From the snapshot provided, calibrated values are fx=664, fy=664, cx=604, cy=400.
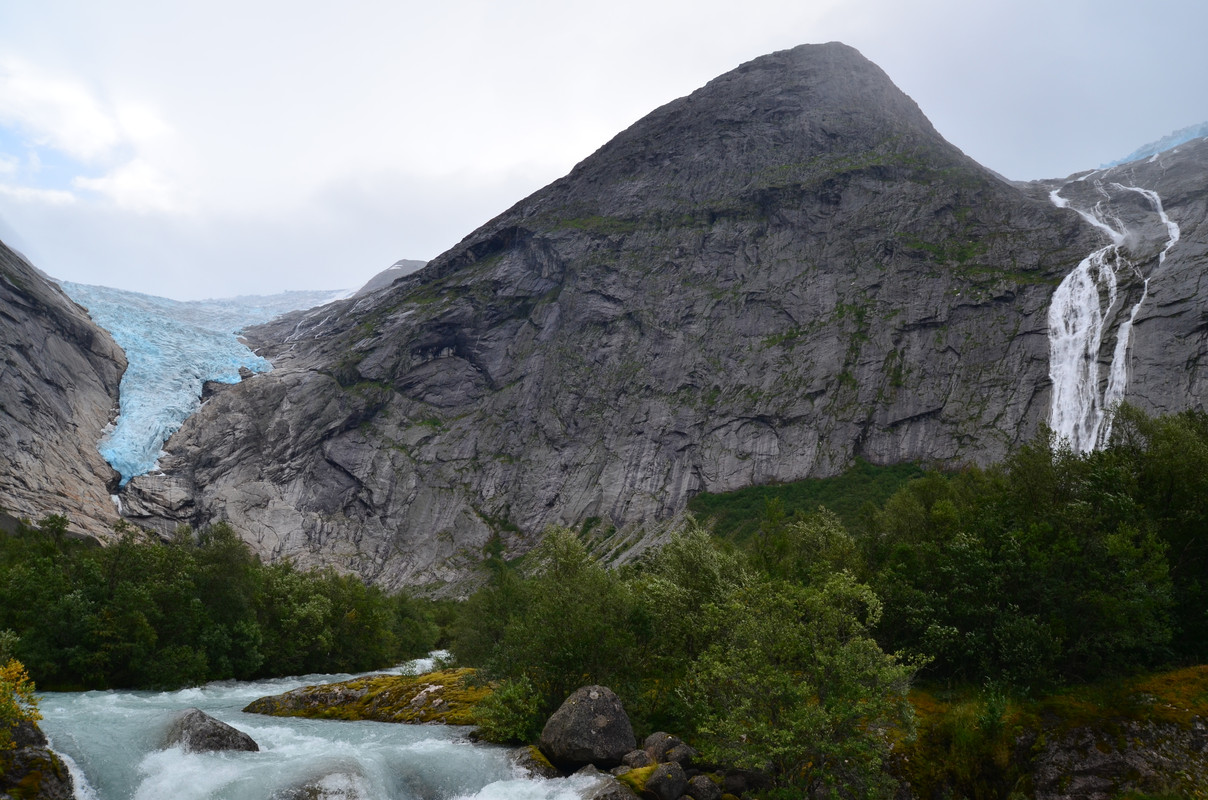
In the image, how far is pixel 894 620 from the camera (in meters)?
29.7

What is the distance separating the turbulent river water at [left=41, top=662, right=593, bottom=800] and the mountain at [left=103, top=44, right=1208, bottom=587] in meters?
92.9

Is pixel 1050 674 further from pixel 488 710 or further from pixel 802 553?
pixel 488 710

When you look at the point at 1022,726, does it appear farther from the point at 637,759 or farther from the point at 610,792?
the point at 610,792

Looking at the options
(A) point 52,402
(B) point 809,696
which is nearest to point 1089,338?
(B) point 809,696

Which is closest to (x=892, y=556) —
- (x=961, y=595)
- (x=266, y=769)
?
(x=961, y=595)

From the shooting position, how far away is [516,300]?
16450cm

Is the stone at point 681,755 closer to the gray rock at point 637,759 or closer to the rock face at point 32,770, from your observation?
the gray rock at point 637,759

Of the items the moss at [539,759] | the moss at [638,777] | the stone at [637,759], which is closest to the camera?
the moss at [638,777]

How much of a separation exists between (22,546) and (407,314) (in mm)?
111882

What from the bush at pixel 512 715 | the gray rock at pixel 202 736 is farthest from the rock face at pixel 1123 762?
the gray rock at pixel 202 736

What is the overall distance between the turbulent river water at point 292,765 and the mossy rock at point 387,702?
92.3 inches

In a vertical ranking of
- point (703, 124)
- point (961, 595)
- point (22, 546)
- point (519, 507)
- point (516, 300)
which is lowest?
point (519, 507)

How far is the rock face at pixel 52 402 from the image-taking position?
104 meters

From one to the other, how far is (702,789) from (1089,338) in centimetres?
10236
